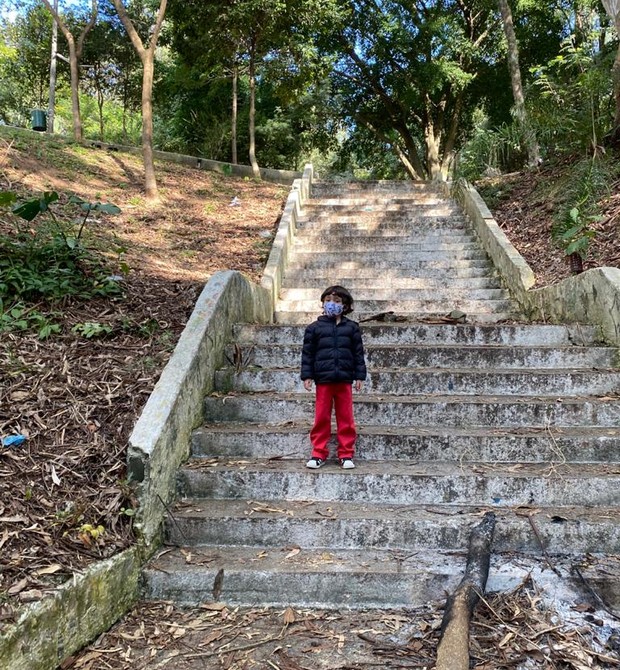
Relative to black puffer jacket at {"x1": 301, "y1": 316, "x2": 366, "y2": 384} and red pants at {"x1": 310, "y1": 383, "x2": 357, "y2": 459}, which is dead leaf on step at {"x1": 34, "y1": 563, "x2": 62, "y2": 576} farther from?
black puffer jacket at {"x1": 301, "y1": 316, "x2": 366, "y2": 384}

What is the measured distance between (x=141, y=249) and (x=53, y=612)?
557 cm

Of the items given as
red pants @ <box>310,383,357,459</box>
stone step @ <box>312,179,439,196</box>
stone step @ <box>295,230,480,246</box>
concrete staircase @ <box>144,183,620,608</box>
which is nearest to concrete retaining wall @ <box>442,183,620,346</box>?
concrete staircase @ <box>144,183,620,608</box>

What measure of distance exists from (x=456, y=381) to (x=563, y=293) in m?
1.85

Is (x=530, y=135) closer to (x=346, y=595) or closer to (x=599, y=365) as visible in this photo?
(x=599, y=365)

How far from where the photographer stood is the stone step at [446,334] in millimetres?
4766

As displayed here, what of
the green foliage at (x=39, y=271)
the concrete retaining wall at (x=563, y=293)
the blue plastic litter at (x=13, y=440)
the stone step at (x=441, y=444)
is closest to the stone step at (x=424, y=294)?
the concrete retaining wall at (x=563, y=293)

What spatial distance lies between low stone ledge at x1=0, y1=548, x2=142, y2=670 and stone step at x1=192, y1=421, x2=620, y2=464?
1026 mm

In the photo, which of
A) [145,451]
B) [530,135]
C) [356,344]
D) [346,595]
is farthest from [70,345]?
[530,135]

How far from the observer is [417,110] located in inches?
712

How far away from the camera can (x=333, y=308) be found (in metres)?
3.55

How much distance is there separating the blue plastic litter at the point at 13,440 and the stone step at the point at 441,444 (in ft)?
3.45

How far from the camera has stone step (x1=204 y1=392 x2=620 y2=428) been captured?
3.75 m

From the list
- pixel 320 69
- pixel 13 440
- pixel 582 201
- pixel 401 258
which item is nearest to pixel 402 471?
pixel 13 440

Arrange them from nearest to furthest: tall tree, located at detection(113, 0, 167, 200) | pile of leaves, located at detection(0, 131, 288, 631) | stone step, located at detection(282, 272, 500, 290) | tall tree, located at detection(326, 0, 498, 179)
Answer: pile of leaves, located at detection(0, 131, 288, 631)
stone step, located at detection(282, 272, 500, 290)
tall tree, located at detection(113, 0, 167, 200)
tall tree, located at detection(326, 0, 498, 179)
